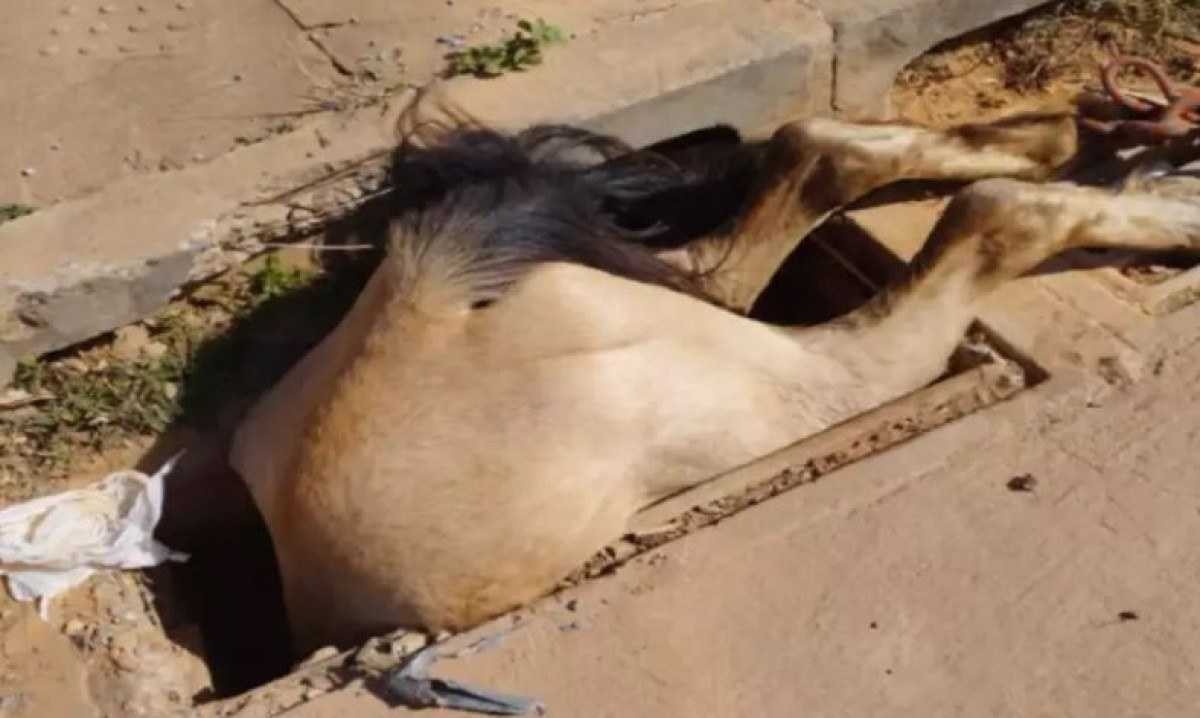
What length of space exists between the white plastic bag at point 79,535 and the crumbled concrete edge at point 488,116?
1.01 ft

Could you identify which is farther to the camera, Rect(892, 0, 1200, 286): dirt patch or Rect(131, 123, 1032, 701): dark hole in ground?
Rect(892, 0, 1200, 286): dirt patch

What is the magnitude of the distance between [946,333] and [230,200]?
5.27 feet

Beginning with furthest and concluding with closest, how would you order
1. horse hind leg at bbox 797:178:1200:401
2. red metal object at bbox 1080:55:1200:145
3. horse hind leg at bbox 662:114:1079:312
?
red metal object at bbox 1080:55:1200:145 < horse hind leg at bbox 662:114:1079:312 < horse hind leg at bbox 797:178:1200:401

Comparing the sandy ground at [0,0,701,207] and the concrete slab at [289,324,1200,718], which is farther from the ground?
the sandy ground at [0,0,701,207]

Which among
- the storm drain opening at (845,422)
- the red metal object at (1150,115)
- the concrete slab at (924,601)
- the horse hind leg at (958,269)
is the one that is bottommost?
the concrete slab at (924,601)

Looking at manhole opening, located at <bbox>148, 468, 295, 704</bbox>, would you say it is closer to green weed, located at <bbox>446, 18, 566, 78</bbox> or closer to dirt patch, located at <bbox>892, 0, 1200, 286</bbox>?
green weed, located at <bbox>446, 18, 566, 78</bbox>

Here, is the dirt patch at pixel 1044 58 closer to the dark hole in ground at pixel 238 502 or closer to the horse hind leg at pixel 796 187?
the horse hind leg at pixel 796 187

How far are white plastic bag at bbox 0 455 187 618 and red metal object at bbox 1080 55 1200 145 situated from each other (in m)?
2.34

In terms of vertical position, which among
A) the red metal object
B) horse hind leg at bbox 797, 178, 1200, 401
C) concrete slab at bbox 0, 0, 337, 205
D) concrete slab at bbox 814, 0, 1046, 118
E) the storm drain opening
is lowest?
the storm drain opening

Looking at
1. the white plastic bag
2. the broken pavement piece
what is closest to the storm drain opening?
the broken pavement piece

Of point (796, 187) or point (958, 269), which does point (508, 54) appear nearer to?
point (796, 187)

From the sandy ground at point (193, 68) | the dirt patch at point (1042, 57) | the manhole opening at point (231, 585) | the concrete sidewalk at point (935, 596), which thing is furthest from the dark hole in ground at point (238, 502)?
the dirt patch at point (1042, 57)

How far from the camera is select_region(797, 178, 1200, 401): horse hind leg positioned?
163 inches

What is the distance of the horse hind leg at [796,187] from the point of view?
432cm
